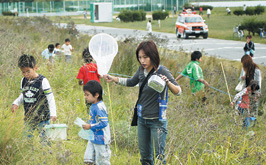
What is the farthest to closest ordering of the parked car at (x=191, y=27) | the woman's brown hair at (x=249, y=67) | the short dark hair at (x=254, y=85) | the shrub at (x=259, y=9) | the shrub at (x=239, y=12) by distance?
the shrub at (x=239, y=12), the shrub at (x=259, y=9), the parked car at (x=191, y=27), the woman's brown hair at (x=249, y=67), the short dark hair at (x=254, y=85)

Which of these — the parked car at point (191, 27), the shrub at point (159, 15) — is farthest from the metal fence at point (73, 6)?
the parked car at point (191, 27)

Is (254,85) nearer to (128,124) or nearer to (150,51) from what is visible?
(128,124)

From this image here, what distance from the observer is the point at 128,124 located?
542cm

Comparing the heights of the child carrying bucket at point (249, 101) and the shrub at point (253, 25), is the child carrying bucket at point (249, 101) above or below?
below

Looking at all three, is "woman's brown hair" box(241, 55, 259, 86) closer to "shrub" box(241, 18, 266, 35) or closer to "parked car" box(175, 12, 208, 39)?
"parked car" box(175, 12, 208, 39)

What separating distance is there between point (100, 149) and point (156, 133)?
0.65 meters

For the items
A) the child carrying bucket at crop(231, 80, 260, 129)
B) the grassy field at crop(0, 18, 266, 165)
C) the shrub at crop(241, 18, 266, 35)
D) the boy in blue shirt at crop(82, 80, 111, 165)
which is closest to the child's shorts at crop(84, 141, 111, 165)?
the boy in blue shirt at crop(82, 80, 111, 165)

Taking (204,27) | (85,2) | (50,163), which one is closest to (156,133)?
(50,163)

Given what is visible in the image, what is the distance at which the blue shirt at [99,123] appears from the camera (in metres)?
4.18

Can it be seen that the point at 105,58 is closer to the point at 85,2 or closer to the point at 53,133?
the point at 53,133

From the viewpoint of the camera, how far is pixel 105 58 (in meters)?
4.76

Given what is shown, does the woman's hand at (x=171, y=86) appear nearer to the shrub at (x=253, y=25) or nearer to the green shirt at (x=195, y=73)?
the green shirt at (x=195, y=73)

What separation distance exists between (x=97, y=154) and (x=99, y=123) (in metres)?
0.35

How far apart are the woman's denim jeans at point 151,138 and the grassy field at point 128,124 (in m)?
0.15
